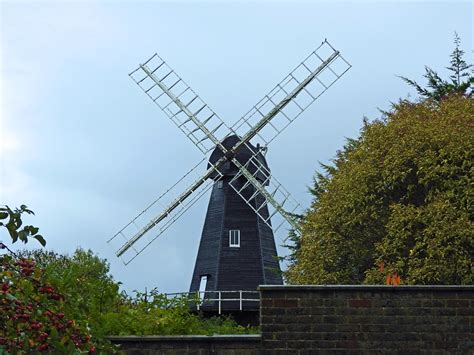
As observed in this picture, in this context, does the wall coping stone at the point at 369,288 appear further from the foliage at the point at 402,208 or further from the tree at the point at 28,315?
the foliage at the point at 402,208

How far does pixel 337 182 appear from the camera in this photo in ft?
83.7

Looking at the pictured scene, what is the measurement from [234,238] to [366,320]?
19.4 m

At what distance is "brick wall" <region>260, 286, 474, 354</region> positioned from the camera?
11242 mm

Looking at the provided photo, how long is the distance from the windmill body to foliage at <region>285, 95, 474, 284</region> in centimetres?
373

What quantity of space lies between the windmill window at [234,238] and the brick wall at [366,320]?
1921 centimetres

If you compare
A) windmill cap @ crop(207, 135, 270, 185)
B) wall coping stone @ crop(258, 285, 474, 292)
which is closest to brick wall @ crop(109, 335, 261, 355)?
wall coping stone @ crop(258, 285, 474, 292)

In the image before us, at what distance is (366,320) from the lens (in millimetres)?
11266

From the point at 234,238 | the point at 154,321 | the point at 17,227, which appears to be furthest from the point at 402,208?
the point at 17,227

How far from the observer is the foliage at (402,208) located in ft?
73.5

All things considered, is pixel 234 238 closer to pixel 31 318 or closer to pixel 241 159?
pixel 241 159

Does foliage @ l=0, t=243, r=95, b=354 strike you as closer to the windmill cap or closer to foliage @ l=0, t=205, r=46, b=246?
foliage @ l=0, t=205, r=46, b=246

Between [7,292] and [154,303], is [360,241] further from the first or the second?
[7,292]

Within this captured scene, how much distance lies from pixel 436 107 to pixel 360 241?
5113 millimetres

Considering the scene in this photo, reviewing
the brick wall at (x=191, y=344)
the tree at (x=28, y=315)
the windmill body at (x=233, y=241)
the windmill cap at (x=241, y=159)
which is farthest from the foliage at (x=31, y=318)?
the windmill cap at (x=241, y=159)
